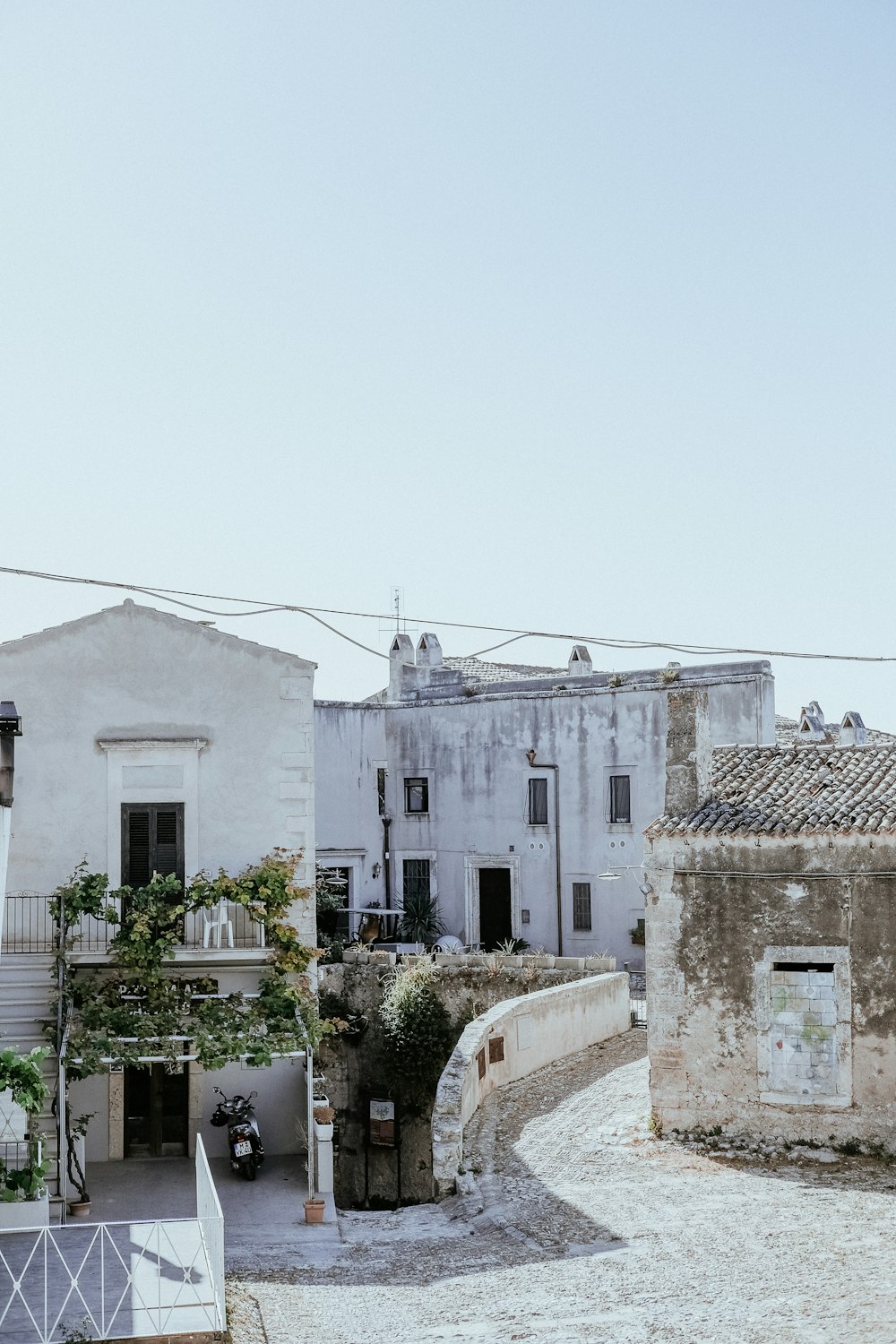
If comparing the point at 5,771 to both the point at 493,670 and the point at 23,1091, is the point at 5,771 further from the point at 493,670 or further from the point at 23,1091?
the point at 493,670

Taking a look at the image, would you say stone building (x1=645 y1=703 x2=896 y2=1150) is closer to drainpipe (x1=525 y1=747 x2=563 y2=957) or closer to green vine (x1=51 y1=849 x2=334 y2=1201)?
green vine (x1=51 y1=849 x2=334 y2=1201)

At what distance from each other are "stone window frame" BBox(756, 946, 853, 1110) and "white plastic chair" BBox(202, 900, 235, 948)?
7706mm

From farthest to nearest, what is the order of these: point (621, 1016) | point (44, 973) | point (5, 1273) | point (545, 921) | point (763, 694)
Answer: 1. point (545, 921)
2. point (763, 694)
3. point (621, 1016)
4. point (44, 973)
5. point (5, 1273)

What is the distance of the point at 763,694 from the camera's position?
3369cm

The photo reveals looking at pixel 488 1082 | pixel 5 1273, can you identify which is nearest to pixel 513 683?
pixel 488 1082

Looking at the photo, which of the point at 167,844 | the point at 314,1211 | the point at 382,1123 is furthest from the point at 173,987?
the point at 382,1123

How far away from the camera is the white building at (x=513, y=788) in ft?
116

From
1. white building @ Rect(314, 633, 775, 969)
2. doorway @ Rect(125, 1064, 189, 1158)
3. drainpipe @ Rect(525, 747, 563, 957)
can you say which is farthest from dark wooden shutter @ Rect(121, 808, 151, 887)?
drainpipe @ Rect(525, 747, 563, 957)

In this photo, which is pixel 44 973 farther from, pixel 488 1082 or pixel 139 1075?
pixel 488 1082

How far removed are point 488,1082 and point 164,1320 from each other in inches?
404

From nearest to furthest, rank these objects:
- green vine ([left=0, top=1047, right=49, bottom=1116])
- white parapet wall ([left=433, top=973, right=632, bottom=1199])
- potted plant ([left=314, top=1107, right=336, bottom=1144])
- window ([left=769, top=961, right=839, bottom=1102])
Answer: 1. green vine ([left=0, top=1047, right=49, bottom=1116])
2. window ([left=769, top=961, right=839, bottom=1102])
3. white parapet wall ([left=433, top=973, right=632, bottom=1199])
4. potted plant ([left=314, top=1107, right=336, bottom=1144])

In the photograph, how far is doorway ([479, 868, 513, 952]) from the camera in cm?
3719

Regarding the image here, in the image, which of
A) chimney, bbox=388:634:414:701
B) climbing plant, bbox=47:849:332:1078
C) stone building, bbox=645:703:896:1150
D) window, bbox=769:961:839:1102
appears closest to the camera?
stone building, bbox=645:703:896:1150

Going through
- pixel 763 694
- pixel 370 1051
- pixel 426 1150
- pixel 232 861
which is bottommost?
pixel 426 1150
